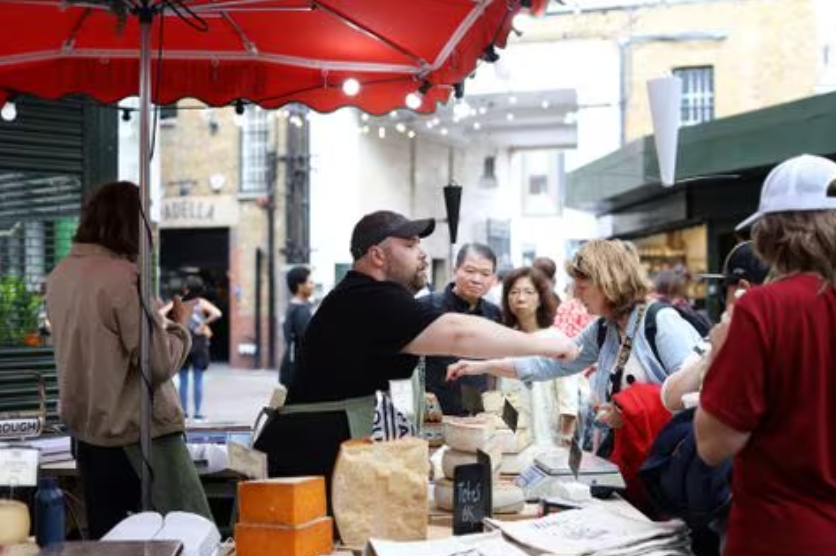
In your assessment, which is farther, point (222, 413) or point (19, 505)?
point (222, 413)

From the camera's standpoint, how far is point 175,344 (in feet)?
10.6

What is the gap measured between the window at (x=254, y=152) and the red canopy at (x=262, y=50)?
649 inches

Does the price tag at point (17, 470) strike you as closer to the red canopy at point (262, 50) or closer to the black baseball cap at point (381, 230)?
the black baseball cap at point (381, 230)

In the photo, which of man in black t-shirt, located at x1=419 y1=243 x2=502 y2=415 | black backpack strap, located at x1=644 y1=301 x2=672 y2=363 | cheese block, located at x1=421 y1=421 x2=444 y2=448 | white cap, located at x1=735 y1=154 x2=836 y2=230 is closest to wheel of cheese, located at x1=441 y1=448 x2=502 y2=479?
black backpack strap, located at x1=644 y1=301 x2=672 y2=363

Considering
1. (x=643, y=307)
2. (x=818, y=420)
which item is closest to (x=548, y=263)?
(x=643, y=307)

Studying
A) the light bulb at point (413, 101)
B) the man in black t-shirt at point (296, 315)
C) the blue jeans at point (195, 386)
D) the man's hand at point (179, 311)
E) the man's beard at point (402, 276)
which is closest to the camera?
the man's beard at point (402, 276)

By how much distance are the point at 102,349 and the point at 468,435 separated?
1.19 metres

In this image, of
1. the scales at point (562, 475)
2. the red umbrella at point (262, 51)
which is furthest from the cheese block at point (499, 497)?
the red umbrella at point (262, 51)

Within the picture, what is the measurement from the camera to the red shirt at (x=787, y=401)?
6.04 feet

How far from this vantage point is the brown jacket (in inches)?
123

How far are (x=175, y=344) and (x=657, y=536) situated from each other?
1.68 m

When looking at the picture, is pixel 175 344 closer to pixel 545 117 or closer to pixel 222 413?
pixel 222 413

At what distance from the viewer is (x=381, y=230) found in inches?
111

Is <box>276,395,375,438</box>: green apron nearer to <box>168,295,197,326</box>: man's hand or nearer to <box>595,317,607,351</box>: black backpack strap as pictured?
<box>168,295,197,326</box>: man's hand
